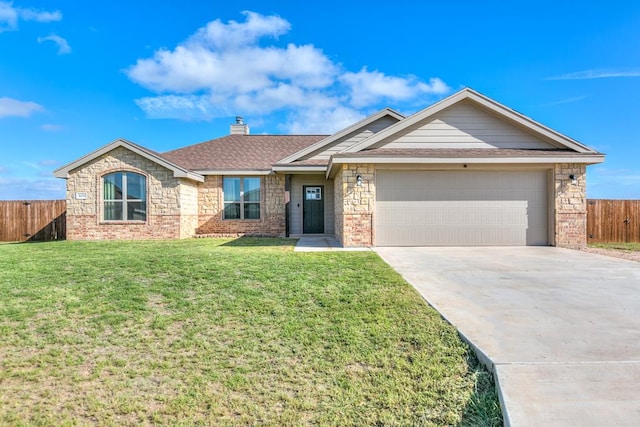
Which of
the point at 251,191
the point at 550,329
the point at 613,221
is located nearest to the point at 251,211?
the point at 251,191

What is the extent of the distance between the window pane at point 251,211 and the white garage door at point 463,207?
6.52 meters

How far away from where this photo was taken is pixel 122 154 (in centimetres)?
1358

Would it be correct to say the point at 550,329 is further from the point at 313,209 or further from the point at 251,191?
the point at 251,191

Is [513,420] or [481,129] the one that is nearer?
[513,420]

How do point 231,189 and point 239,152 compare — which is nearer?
point 231,189

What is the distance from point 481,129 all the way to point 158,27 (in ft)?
42.7

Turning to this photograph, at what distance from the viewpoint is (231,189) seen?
15266mm

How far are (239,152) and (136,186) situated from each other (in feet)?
16.3

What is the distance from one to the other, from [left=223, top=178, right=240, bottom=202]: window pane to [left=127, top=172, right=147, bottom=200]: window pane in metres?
3.31

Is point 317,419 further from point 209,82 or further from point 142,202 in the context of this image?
point 209,82

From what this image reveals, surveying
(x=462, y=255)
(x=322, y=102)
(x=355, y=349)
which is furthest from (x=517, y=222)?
(x=322, y=102)

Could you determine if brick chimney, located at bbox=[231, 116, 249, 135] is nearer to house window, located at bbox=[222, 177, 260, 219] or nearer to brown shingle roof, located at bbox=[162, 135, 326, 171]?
brown shingle roof, located at bbox=[162, 135, 326, 171]

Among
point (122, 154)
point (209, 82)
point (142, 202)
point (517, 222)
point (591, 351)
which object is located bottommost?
point (591, 351)

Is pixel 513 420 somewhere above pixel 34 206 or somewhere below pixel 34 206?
below
